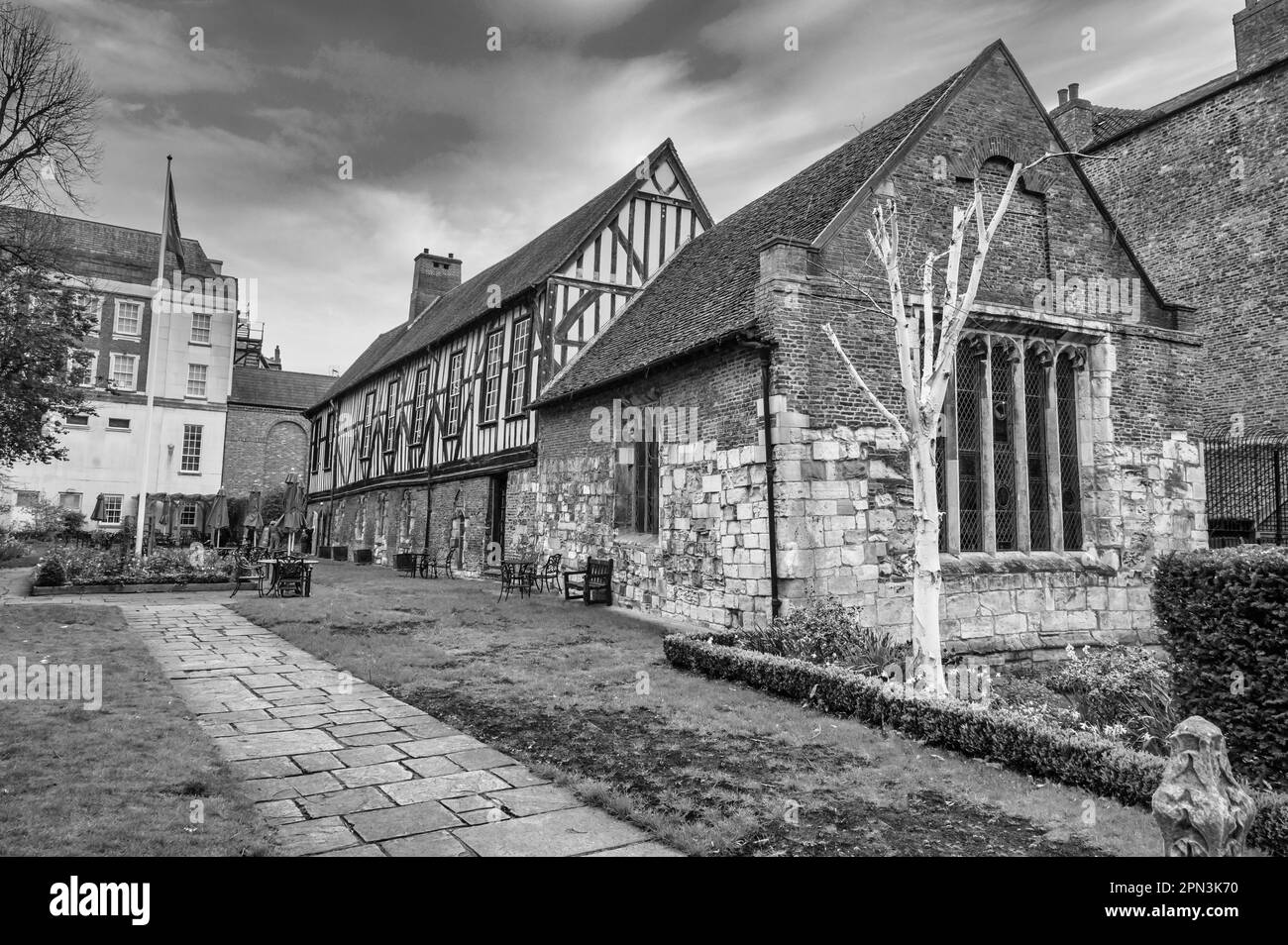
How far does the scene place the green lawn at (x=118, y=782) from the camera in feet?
12.3

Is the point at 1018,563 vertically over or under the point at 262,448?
under

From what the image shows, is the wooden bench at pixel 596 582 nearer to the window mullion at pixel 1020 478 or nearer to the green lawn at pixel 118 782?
the window mullion at pixel 1020 478

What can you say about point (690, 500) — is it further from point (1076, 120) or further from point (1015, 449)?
point (1076, 120)

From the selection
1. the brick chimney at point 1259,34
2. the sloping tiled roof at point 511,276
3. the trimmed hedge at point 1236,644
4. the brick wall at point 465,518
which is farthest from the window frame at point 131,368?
the brick chimney at point 1259,34

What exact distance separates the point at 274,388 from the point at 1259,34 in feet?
142

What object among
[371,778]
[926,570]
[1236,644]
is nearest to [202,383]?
[371,778]

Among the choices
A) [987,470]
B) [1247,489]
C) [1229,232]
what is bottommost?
[987,470]

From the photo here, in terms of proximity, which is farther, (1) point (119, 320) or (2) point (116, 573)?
(1) point (119, 320)

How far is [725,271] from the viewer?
14578mm

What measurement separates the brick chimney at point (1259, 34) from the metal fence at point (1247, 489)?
887 centimetres

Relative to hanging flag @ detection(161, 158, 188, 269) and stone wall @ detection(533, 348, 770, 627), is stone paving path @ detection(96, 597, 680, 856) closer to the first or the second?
stone wall @ detection(533, 348, 770, 627)

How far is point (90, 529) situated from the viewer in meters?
34.2
